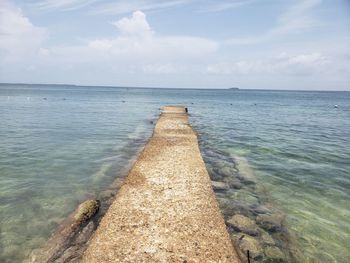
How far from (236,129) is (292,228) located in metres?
20.7

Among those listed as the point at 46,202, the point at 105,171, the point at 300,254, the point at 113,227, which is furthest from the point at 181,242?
the point at 105,171

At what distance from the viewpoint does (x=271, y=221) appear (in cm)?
957

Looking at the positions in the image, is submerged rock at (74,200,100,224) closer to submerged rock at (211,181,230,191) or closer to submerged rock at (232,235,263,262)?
submerged rock at (232,235,263,262)

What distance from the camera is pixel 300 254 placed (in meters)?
7.99

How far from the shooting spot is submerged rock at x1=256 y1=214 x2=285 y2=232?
9.20m

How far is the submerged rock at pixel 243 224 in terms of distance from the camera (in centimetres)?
877

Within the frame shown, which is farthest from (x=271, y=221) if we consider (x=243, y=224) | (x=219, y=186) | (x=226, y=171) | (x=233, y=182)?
(x=226, y=171)

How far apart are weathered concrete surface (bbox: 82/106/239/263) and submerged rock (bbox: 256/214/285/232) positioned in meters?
1.83

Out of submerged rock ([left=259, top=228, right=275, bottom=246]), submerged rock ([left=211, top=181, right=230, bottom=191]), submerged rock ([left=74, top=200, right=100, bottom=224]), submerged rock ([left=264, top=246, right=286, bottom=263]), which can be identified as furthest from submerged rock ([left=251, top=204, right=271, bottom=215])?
submerged rock ([left=74, top=200, right=100, bottom=224])

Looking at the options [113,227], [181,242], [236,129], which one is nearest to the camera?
[181,242]

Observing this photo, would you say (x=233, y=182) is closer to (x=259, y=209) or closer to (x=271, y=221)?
(x=259, y=209)

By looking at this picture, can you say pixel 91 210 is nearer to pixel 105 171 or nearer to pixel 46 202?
pixel 46 202

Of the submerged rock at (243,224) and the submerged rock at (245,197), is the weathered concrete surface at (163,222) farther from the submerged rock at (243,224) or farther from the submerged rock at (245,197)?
the submerged rock at (245,197)

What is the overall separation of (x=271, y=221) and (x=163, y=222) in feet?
13.1
